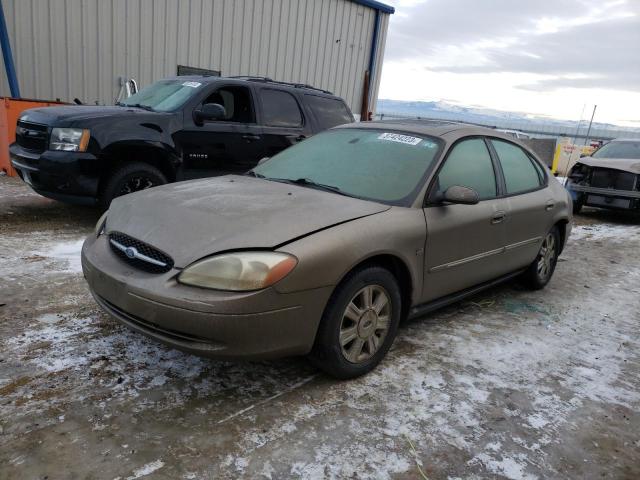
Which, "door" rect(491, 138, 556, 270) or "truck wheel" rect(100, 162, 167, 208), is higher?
"door" rect(491, 138, 556, 270)

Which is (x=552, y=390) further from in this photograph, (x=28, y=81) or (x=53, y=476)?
(x=28, y=81)

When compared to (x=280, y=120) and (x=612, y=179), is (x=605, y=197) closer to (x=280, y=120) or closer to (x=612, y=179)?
(x=612, y=179)

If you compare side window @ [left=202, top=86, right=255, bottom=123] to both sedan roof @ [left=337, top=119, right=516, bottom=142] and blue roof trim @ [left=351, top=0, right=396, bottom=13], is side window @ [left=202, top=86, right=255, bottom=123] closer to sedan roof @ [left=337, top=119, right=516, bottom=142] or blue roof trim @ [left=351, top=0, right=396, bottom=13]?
sedan roof @ [left=337, top=119, right=516, bottom=142]

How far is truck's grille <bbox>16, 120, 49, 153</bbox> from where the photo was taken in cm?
538

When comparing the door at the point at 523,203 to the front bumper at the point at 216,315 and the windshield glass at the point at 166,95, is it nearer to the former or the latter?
the front bumper at the point at 216,315

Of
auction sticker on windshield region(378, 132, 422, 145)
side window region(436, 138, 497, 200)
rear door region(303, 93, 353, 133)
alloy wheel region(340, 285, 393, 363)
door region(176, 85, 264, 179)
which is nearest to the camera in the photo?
alloy wheel region(340, 285, 393, 363)

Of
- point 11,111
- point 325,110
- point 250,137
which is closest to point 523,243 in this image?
point 250,137

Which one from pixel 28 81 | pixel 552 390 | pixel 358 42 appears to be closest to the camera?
pixel 552 390

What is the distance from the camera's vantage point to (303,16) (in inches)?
504

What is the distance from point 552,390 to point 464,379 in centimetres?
53

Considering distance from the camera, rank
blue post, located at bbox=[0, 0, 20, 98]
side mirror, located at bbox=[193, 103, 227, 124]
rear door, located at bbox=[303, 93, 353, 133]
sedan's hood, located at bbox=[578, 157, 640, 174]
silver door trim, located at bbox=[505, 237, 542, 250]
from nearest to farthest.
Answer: silver door trim, located at bbox=[505, 237, 542, 250]
side mirror, located at bbox=[193, 103, 227, 124]
rear door, located at bbox=[303, 93, 353, 133]
blue post, located at bbox=[0, 0, 20, 98]
sedan's hood, located at bbox=[578, 157, 640, 174]

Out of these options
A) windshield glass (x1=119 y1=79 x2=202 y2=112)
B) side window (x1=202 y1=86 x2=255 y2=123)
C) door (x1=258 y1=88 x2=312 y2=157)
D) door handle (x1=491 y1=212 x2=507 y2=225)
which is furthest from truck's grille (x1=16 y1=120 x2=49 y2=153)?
door handle (x1=491 y1=212 x2=507 y2=225)

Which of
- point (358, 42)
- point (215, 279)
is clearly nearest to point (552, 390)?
point (215, 279)

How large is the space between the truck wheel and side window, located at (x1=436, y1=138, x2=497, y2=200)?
3.46 metres
